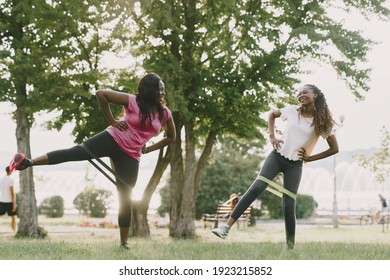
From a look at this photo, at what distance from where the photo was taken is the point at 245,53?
1579 cm

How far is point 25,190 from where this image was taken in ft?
53.8

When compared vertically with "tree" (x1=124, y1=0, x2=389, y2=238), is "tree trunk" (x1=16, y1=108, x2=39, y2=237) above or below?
below

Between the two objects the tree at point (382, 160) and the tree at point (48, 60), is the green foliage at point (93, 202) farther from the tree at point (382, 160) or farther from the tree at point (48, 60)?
the tree at point (48, 60)

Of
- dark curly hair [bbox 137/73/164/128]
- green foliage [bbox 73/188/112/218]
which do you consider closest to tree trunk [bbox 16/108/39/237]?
dark curly hair [bbox 137/73/164/128]

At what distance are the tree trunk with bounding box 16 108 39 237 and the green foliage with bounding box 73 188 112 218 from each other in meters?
16.6

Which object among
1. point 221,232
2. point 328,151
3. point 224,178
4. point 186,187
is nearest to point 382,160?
point 224,178

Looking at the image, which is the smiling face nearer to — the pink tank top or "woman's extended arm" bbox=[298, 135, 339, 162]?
"woman's extended arm" bbox=[298, 135, 339, 162]

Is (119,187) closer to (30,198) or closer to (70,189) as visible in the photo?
(30,198)

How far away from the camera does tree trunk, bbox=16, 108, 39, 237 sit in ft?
53.2

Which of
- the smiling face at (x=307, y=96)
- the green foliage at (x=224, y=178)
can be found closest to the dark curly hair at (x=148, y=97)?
the smiling face at (x=307, y=96)

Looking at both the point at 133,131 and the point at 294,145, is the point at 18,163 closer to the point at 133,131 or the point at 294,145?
the point at 133,131
